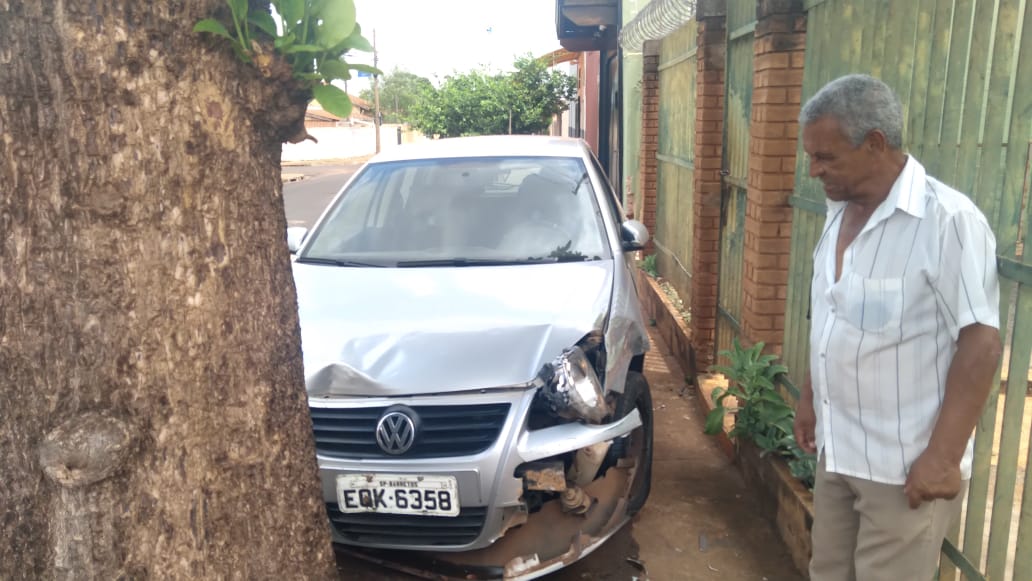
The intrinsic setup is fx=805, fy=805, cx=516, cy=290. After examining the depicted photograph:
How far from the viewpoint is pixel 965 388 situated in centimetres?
181

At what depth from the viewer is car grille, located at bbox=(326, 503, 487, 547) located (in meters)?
2.85

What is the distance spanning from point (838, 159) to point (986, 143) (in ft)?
1.62

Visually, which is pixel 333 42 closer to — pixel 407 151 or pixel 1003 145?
pixel 1003 145

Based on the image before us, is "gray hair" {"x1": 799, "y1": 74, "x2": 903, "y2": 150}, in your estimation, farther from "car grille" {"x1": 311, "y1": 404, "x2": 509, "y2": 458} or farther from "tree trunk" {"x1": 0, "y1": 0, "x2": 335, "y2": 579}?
Result: "car grille" {"x1": 311, "y1": 404, "x2": 509, "y2": 458}

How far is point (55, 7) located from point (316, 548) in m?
1.15

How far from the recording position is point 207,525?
1535 millimetres

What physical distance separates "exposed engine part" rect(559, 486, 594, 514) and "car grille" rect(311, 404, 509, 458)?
14.5 inches

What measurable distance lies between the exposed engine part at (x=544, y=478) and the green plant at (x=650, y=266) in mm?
5444

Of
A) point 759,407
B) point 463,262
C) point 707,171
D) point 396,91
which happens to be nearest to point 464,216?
point 463,262

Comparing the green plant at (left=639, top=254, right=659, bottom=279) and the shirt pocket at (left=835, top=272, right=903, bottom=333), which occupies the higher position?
the shirt pocket at (left=835, top=272, right=903, bottom=333)

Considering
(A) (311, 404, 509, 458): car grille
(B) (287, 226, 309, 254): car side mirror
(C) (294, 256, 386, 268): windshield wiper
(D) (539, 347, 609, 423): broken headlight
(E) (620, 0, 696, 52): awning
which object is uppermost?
(E) (620, 0, 696, 52): awning

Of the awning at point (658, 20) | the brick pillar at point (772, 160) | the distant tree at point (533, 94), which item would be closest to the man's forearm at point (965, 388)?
the brick pillar at point (772, 160)

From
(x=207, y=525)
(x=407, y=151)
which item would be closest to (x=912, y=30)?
(x=207, y=525)

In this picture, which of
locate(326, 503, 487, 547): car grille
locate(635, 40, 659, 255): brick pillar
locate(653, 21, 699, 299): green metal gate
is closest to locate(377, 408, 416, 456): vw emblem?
locate(326, 503, 487, 547): car grille
